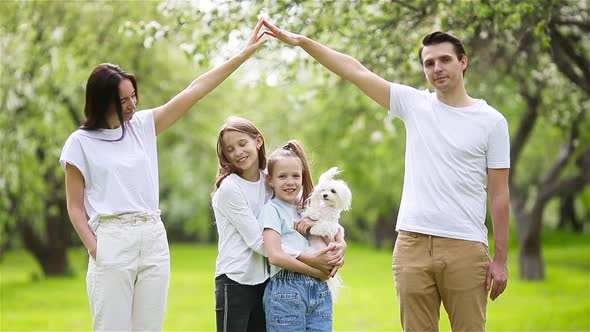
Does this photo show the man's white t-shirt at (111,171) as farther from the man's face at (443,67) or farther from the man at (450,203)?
the man's face at (443,67)

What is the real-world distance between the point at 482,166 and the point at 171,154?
67.3ft

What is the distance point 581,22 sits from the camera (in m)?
7.86

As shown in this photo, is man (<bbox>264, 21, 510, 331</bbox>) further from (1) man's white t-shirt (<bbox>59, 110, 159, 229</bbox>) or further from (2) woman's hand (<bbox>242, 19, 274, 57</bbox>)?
(1) man's white t-shirt (<bbox>59, 110, 159, 229</bbox>)

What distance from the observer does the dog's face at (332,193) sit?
164 inches

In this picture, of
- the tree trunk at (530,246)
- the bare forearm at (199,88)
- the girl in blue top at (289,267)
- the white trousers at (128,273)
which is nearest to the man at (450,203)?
the girl in blue top at (289,267)

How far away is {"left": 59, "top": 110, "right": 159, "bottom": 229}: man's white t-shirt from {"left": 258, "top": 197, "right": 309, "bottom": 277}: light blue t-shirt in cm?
58

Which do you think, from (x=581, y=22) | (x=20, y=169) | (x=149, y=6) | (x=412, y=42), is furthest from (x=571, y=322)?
(x=20, y=169)

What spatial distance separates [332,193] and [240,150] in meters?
0.54

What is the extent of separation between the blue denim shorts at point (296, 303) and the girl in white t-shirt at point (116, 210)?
555 mm

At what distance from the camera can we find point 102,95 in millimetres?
3990

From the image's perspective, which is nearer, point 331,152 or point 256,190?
point 256,190

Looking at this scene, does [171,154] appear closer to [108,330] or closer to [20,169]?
[20,169]

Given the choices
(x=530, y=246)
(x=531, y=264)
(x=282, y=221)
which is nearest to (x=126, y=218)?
(x=282, y=221)

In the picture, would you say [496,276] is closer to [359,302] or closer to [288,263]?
[288,263]
